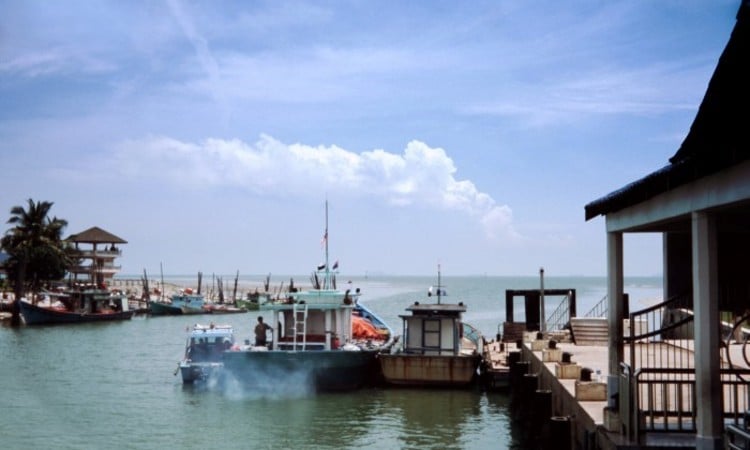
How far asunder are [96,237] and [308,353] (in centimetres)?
6503

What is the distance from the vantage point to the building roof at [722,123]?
7.07m

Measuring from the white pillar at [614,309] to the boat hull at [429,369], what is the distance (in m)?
15.0

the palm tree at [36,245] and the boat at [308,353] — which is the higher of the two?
the palm tree at [36,245]

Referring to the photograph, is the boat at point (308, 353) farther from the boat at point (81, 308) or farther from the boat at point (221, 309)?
the boat at point (221, 309)

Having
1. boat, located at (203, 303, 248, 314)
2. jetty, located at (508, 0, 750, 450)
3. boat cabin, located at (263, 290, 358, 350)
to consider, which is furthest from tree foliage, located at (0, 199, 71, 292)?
jetty, located at (508, 0, 750, 450)

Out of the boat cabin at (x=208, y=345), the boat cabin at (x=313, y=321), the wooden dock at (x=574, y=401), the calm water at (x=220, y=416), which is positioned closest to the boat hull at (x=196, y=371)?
the calm water at (x=220, y=416)

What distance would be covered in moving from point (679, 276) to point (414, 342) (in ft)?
31.6

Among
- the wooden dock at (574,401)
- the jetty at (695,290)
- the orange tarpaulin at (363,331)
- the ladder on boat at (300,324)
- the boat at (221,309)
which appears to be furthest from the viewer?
the boat at (221,309)

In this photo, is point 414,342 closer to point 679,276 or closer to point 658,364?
point 679,276

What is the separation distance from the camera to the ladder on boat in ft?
91.6

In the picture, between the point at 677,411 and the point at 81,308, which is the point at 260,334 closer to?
the point at 677,411

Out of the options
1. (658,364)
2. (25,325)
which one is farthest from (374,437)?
(25,325)

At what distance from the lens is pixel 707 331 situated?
8602 mm

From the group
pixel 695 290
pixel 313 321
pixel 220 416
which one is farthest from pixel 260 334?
pixel 695 290
